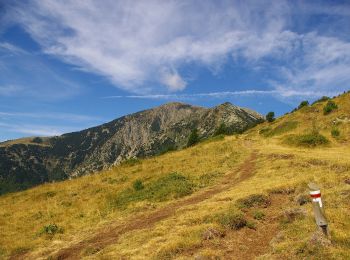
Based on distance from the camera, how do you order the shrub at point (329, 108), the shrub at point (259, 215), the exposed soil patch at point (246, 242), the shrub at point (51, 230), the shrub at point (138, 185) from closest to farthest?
the exposed soil patch at point (246, 242)
the shrub at point (259, 215)
the shrub at point (51, 230)
the shrub at point (138, 185)
the shrub at point (329, 108)

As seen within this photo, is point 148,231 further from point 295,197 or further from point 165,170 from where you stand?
point 165,170

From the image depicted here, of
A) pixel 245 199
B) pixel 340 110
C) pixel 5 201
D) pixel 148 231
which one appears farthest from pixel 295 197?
pixel 340 110

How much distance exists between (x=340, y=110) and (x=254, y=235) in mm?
49369

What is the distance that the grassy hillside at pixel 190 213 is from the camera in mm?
13880

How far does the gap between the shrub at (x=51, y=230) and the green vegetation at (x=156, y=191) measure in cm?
464

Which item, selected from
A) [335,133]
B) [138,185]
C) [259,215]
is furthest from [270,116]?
[259,215]

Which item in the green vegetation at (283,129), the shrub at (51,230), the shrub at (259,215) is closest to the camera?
the shrub at (259,215)

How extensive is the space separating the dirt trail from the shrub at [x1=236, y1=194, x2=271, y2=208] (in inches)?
158

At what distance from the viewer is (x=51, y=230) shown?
20.9 m

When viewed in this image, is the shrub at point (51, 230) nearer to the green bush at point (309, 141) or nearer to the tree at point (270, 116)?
the green bush at point (309, 141)

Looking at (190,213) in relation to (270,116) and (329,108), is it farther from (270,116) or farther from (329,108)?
(270,116)

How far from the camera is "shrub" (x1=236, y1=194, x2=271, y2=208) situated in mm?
19308

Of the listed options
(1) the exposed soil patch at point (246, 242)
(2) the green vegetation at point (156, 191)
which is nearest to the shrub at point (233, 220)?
(1) the exposed soil patch at point (246, 242)

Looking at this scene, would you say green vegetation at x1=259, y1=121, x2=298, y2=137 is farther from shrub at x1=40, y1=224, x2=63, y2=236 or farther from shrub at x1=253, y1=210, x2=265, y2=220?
shrub at x1=40, y1=224, x2=63, y2=236
